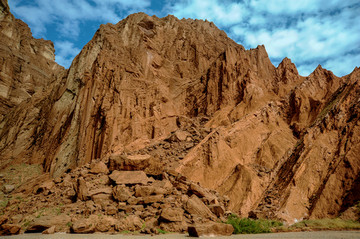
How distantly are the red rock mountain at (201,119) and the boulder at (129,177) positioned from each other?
130 centimetres

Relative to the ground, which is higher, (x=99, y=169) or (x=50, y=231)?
(x=99, y=169)

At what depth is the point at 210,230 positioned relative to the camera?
11.5 meters

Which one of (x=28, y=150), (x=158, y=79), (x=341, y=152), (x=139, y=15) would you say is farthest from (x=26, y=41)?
(x=341, y=152)

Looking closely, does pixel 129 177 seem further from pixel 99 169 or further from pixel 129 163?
pixel 99 169

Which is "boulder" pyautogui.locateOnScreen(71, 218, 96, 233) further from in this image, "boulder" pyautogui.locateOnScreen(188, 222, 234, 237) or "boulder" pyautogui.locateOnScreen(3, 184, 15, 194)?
"boulder" pyautogui.locateOnScreen(3, 184, 15, 194)

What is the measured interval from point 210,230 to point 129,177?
22.4 ft

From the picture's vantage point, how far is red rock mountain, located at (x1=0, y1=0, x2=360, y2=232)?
17516mm

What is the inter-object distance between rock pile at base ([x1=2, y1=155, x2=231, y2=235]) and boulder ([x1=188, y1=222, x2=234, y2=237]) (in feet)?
0.66

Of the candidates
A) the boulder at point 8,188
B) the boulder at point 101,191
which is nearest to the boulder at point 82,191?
the boulder at point 101,191

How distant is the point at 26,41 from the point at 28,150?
139ft

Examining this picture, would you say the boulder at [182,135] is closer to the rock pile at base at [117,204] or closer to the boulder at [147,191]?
the rock pile at base at [117,204]

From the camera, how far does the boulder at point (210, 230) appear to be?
1118cm

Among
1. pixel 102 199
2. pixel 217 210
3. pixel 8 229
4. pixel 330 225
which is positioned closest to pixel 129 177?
pixel 102 199

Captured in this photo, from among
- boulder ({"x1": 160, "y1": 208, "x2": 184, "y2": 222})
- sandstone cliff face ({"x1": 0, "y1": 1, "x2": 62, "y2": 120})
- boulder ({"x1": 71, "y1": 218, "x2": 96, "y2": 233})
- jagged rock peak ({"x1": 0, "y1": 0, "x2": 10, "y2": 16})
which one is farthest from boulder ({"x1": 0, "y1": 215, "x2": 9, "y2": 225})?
jagged rock peak ({"x1": 0, "y1": 0, "x2": 10, "y2": 16})
